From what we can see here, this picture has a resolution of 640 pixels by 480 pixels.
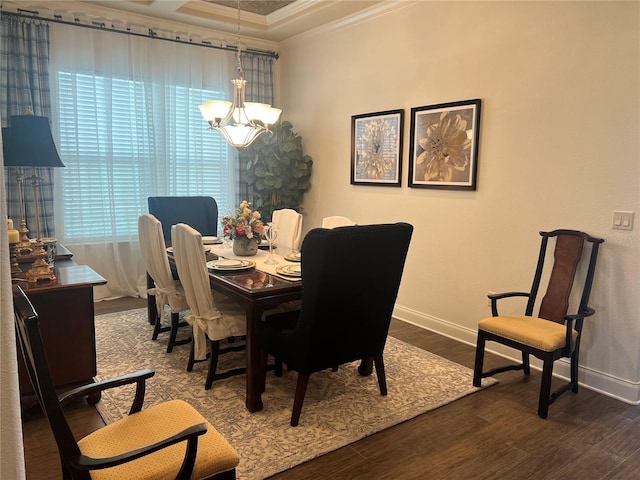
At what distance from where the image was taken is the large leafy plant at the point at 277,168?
5.32m

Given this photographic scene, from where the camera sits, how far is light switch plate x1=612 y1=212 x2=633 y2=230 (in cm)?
280

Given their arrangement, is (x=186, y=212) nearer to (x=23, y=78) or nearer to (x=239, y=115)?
(x=239, y=115)

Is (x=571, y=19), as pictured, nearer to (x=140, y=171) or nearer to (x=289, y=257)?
(x=289, y=257)

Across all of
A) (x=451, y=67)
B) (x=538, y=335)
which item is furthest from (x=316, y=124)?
(x=538, y=335)

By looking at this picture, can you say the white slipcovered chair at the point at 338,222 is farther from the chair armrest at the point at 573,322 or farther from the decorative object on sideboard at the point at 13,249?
the decorative object on sideboard at the point at 13,249

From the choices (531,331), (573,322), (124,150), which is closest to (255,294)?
(531,331)

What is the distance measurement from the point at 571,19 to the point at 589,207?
1230 millimetres

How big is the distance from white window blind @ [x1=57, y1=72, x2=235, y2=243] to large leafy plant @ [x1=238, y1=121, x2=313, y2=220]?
0.49 meters

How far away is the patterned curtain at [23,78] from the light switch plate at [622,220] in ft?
14.9

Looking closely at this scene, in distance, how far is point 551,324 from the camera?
293cm

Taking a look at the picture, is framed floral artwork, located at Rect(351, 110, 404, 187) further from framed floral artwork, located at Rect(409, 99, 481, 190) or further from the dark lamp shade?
the dark lamp shade

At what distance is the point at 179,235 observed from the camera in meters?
2.81

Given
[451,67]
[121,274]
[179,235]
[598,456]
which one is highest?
[451,67]

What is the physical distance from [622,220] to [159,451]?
2.85m
